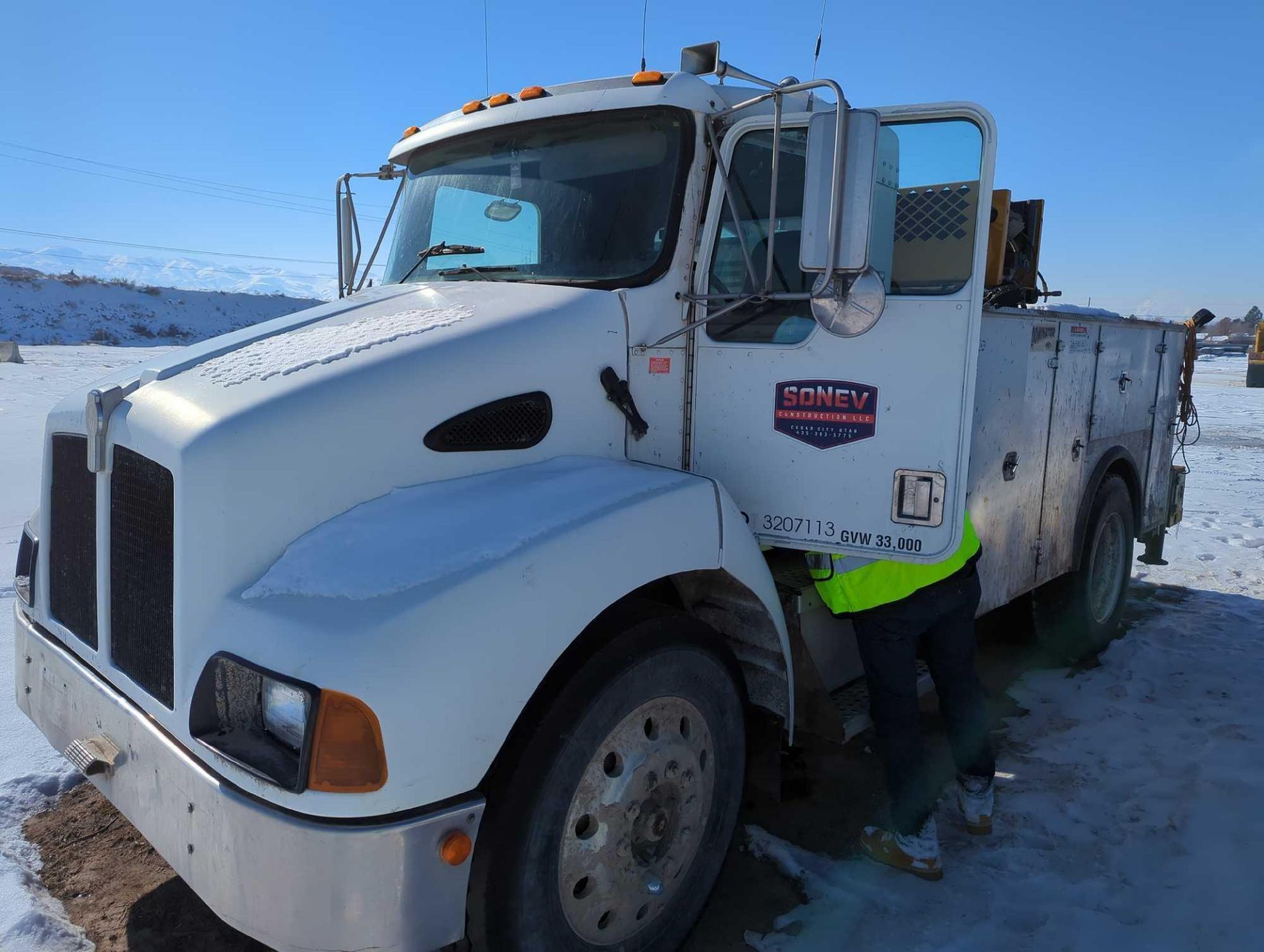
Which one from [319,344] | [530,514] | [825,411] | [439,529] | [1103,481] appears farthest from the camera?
[1103,481]

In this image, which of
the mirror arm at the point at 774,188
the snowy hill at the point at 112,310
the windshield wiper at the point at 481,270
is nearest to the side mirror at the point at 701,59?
the mirror arm at the point at 774,188

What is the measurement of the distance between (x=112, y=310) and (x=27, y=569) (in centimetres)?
4833

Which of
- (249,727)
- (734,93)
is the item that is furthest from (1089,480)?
(249,727)

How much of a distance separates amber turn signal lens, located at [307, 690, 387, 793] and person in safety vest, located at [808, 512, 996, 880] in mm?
1831

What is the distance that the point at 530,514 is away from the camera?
7.49 feet

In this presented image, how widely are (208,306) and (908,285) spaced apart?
174ft

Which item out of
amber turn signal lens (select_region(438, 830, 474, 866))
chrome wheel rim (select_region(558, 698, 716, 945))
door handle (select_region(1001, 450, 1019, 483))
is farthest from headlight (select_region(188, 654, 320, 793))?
door handle (select_region(1001, 450, 1019, 483))

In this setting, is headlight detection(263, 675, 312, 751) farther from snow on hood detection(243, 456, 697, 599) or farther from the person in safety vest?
the person in safety vest

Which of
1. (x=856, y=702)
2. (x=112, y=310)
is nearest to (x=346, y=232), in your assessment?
(x=856, y=702)

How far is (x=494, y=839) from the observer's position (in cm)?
208

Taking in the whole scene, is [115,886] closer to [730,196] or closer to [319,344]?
[319,344]

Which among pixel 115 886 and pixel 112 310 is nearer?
pixel 115 886

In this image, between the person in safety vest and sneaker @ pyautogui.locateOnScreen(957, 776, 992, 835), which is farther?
sneaker @ pyautogui.locateOnScreen(957, 776, 992, 835)

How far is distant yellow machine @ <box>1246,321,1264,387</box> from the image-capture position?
26.2m
